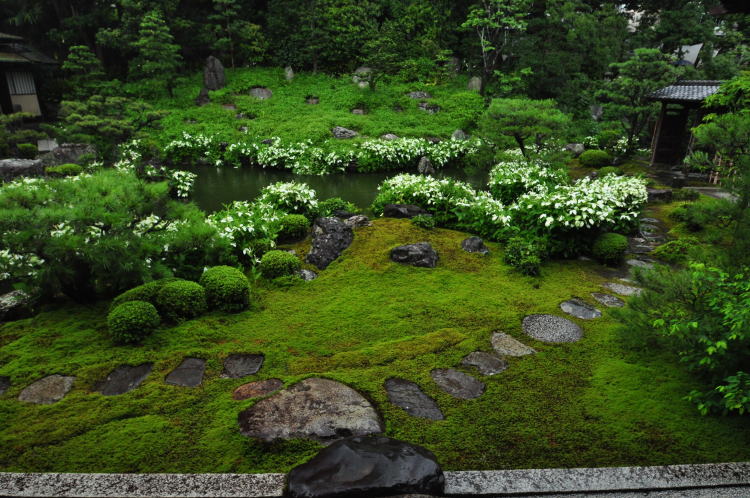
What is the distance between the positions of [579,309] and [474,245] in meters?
2.54

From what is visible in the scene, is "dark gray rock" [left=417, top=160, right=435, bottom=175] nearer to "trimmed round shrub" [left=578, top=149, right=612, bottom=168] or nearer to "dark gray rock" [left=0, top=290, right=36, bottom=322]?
"trimmed round shrub" [left=578, top=149, right=612, bottom=168]

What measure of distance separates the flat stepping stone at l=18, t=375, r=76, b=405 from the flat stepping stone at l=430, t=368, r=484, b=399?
3943mm

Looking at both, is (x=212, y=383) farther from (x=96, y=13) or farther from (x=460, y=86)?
(x=96, y=13)

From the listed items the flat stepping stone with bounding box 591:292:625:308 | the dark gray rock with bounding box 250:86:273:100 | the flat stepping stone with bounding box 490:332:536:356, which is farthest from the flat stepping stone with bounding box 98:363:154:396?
the dark gray rock with bounding box 250:86:273:100

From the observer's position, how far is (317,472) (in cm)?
328

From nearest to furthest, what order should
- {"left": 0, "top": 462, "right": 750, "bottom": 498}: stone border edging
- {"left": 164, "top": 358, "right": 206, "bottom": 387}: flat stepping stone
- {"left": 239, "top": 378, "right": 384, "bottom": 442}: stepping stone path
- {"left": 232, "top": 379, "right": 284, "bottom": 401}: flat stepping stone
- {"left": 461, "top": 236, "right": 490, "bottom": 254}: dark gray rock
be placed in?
1. {"left": 0, "top": 462, "right": 750, "bottom": 498}: stone border edging
2. {"left": 239, "top": 378, "right": 384, "bottom": 442}: stepping stone path
3. {"left": 232, "top": 379, "right": 284, "bottom": 401}: flat stepping stone
4. {"left": 164, "top": 358, "right": 206, "bottom": 387}: flat stepping stone
5. {"left": 461, "top": 236, "right": 490, "bottom": 254}: dark gray rock

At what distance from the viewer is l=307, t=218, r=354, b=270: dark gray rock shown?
320 inches

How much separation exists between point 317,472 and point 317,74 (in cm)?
2686

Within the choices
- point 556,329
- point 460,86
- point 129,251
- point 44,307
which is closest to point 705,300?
point 556,329

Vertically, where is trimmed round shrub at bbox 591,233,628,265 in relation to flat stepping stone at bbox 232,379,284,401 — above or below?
above

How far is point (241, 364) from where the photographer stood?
5.16m

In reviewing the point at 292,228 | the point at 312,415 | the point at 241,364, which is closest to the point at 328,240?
the point at 292,228

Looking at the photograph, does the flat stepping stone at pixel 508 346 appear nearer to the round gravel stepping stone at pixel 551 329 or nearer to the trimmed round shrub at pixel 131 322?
the round gravel stepping stone at pixel 551 329

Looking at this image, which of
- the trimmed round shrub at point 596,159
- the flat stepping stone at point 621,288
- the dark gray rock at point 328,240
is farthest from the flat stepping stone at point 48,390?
the trimmed round shrub at point 596,159
